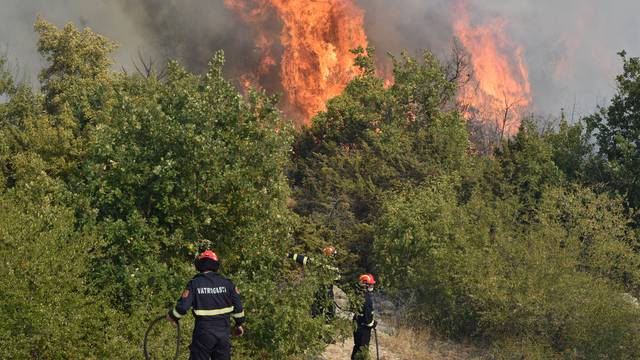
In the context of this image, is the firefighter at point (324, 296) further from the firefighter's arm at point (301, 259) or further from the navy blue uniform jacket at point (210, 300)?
the navy blue uniform jacket at point (210, 300)

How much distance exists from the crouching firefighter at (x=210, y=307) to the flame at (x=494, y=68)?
5499cm

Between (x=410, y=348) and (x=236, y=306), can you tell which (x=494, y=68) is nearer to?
(x=410, y=348)

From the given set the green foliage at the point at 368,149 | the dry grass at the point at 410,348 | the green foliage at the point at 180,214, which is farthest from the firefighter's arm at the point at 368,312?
the green foliage at the point at 368,149

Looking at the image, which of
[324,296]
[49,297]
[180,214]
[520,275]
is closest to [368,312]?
[324,296]

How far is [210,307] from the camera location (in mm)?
9867

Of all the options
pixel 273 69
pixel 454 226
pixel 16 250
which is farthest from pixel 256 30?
pixel 16 250

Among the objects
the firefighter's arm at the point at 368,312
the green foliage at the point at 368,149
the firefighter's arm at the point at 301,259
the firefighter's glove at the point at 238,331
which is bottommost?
the firefighter's glove at the point at 238,331

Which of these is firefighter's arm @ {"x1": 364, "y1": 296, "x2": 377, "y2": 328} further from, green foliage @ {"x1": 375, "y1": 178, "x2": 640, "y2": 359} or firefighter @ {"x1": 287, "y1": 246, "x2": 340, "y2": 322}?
green foliage @ {"x1": 375, "y1": 178, "x2": 640, "y2": 359}

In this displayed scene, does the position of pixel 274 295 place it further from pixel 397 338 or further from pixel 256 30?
pixel 256 30

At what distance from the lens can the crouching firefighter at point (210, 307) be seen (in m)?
9.80

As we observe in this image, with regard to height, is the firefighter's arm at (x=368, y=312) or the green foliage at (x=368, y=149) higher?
the green foliage at (x=368, y=149)

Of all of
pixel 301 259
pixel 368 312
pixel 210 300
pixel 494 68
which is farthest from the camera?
pixel 494 68

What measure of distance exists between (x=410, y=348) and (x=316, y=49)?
42.1 m

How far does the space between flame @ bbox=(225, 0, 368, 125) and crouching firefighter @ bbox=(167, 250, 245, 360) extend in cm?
4572
